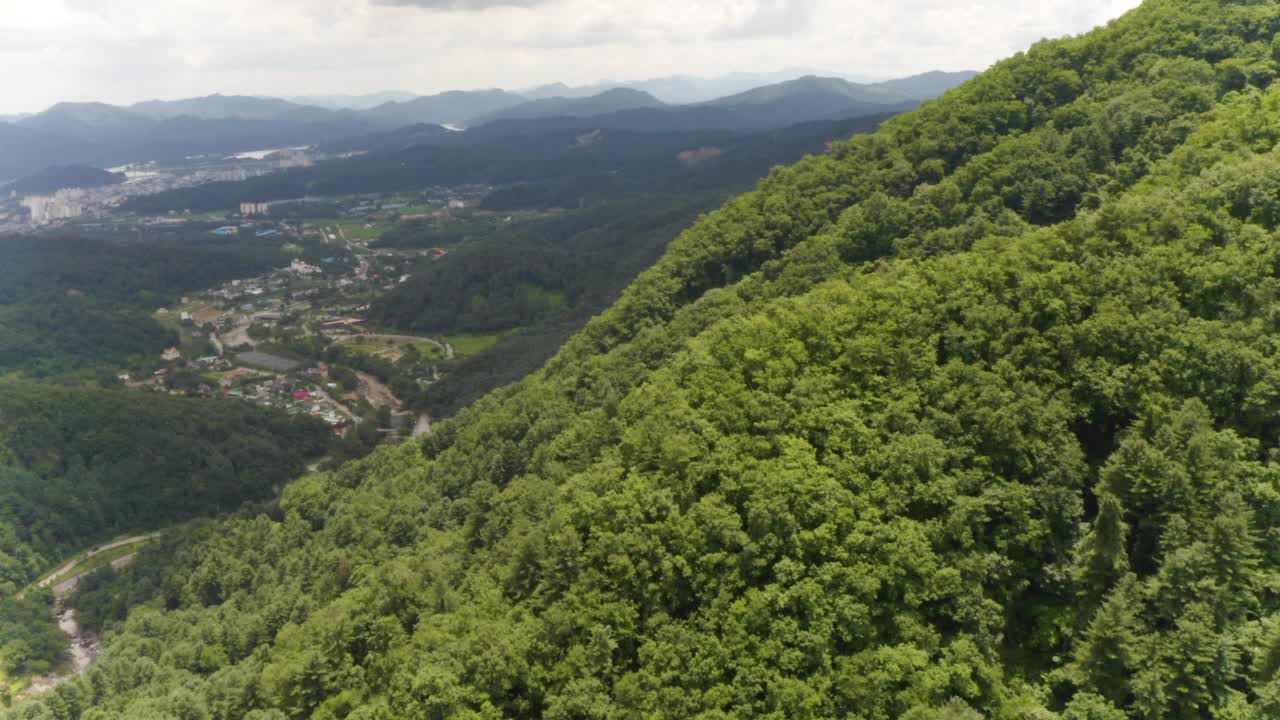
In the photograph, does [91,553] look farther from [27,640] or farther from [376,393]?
[376,393]

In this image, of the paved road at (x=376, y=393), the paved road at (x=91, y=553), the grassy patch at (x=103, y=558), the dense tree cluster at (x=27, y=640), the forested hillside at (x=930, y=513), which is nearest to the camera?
the forested hillside at (x=930, y=513)

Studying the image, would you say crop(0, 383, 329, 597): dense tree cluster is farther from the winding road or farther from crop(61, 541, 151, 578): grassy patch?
crop(61, 541, 151, 578): grassy patch

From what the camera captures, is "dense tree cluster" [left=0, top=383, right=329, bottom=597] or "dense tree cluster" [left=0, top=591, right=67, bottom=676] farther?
"dense tree cluster" [left=0, top=383, right=329, bottom=597]

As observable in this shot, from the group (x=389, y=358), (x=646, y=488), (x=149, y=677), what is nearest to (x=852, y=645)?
(x=646, y=488)

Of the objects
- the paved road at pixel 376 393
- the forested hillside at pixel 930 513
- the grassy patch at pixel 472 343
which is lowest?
the paved road at pixel 376 393

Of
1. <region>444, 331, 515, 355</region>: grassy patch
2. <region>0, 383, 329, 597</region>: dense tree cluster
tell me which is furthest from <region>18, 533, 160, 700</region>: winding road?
<region>444, 331, 515, 355</region>: grassy patch

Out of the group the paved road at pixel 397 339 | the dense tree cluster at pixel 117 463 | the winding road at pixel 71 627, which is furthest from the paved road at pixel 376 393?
the winding road at pixel 71 627

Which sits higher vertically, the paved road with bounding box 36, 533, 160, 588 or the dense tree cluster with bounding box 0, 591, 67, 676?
the dense tree cluster with bounding box 0, 591, 67, 676

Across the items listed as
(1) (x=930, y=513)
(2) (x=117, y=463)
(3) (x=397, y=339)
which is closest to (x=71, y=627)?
(2) (x=117, y=463)

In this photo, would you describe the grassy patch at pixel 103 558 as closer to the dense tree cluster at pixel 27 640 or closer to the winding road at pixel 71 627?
the winding road at pixel 71 627

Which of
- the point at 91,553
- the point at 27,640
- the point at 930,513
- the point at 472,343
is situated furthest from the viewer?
the point at 472,343
